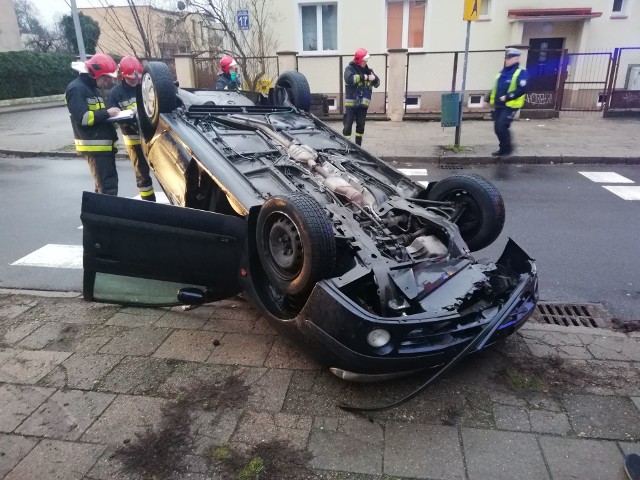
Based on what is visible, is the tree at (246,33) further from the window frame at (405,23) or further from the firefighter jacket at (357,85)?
the firefighter jacket at (357,85)

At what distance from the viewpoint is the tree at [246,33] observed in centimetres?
1430

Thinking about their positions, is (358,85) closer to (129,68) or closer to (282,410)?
(129,68)

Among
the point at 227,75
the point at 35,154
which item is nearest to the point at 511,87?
the point at 227,75

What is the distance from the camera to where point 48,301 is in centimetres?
425

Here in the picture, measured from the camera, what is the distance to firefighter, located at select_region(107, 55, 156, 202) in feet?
19.0

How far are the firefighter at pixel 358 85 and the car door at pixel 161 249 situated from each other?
686 cm

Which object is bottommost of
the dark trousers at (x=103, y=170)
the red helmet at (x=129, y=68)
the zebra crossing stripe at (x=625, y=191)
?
the zebra crossing stripe at (x=625, y=191)

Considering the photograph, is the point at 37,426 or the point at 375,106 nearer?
the point at 37,426

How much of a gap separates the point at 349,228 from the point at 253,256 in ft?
2.14

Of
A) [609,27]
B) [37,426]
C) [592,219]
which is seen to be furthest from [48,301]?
[609,27]

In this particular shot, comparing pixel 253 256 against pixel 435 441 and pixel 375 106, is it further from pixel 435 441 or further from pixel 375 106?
pixel 375 106

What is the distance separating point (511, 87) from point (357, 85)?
287cm

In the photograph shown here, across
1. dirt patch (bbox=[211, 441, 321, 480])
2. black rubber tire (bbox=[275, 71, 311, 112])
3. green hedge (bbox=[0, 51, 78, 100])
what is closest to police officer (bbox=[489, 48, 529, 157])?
black rubber tire (bbox=[275, 71, 311, 112])

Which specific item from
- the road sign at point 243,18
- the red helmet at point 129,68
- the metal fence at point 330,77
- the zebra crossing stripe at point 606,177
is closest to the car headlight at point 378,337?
the red helmet at point 129,68
